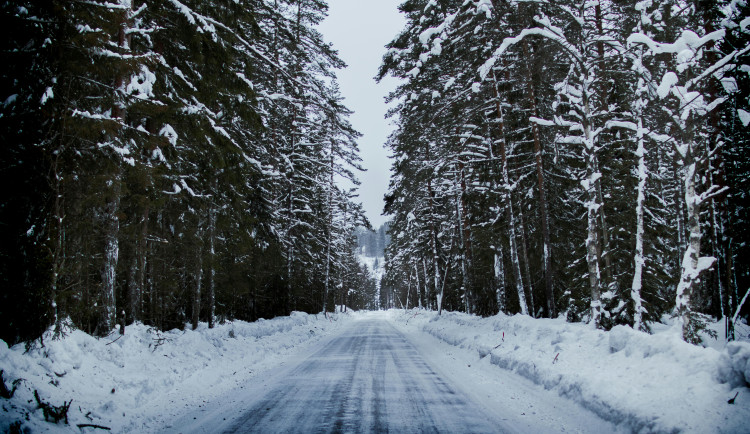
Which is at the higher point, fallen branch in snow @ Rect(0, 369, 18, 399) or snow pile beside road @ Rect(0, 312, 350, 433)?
fallen branch in snow @ Rect(0, 369, 18, 399)

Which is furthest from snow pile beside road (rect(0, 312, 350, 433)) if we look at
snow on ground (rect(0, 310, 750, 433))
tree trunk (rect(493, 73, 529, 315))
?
tree trunk (rect(493, 73, 529, 315))

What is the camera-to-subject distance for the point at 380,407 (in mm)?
5891

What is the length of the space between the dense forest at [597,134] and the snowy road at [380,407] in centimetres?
374

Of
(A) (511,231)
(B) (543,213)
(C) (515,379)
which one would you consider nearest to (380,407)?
(C) (515,379)

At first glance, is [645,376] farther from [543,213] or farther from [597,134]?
[543,213]

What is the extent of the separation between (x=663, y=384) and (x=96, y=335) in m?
10.1

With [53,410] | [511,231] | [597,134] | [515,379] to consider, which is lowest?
[515,379]

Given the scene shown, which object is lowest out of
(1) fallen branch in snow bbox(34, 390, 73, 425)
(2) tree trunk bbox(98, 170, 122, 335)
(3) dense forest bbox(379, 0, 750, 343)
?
(1) fallen branch in snow bbox(34, 390, 73, 425)

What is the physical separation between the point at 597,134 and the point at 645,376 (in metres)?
7.11

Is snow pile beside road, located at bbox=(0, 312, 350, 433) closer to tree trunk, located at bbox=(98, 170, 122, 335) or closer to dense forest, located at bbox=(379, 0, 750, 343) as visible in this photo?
tree trunk, located at bbox=(98, 170, 122, 335)

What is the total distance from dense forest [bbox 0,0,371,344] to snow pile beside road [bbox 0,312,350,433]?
0.53 meters

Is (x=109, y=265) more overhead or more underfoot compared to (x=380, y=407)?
more overhead

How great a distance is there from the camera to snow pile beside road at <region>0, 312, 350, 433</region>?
4.69 m

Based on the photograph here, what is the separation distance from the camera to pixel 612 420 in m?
4.98
